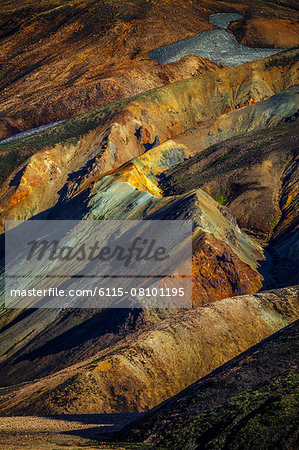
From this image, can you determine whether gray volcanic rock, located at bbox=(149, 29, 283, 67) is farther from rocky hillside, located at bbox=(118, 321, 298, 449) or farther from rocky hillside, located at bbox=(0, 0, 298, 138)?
rocky hillside, located at bbox=(118, 321, 298, 449)

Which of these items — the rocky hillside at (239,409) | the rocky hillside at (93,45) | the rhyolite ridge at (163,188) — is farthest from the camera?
the rocky hillside at (93,45)

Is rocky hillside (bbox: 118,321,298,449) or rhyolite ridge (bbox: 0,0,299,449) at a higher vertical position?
rocky hillside (bbox: 118,321,298,449)

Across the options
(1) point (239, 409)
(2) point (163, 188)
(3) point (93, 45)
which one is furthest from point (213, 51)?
(1) point (239, 409)

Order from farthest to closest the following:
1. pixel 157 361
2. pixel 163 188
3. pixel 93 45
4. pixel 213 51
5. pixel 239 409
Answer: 1. pixel 93 45
2. pixel 213 51
3. pixel 163 188
4. pixel 157 361
5. pixel 239 409

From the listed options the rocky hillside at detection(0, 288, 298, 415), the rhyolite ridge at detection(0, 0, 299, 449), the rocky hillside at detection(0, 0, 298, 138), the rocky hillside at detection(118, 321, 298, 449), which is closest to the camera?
the rocky hillside at detection(118, 321, 298, 449)

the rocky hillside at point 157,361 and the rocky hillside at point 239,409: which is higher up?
the rocky hillside at point 239,409

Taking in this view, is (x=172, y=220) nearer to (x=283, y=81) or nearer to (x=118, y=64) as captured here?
(x=283, y=81)

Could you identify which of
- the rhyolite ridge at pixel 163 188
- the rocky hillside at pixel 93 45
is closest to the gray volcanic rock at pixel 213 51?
the rhyolite ridge at pixel 163 188

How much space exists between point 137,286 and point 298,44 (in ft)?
295

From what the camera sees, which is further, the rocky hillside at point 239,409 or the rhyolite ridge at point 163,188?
the rhyolite ridge at point 163,188

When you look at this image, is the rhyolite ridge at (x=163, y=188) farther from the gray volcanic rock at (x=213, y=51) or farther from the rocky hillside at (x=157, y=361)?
the gray volcanic rock at (x=213, y=51)

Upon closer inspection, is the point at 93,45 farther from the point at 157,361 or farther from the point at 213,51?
the point at 157,361

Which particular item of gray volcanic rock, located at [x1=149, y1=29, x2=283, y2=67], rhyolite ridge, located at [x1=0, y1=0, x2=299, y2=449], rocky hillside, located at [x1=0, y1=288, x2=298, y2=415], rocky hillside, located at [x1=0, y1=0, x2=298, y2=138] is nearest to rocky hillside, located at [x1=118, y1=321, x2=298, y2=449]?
rhyolite ridge, located at [x1=0, y1=0, x2=299, y2=449]

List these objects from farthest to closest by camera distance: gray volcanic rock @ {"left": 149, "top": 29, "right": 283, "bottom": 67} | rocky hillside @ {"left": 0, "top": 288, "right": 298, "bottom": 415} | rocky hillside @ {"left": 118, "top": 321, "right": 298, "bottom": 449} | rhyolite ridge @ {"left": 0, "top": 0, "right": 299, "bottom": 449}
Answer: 1. gray volcanic rock @ {"left": 149, "top": 29, "right": 283, "bottom": 67}
2. rocky hillside @ {"left": 0, "top": 288, "right": 298, "bottom": 415}
3. rhyolite ridge @ {"left": 0, "top": 0, "right": 299, "bottom": 449}
4. rocky hillside @ {"left": 118, "top": 321, "right": 298, "bottom": 449}
